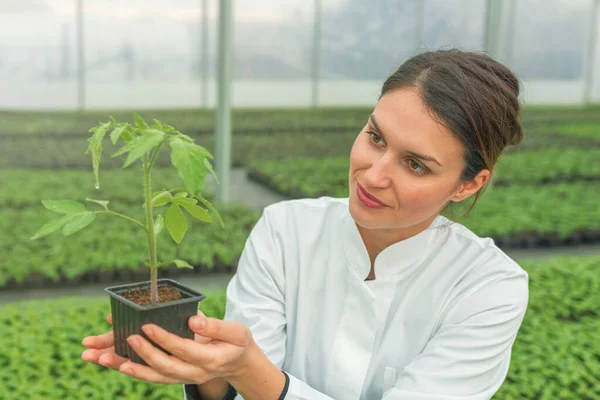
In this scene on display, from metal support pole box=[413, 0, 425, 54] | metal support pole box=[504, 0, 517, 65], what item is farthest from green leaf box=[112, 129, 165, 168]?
metal support pole box=[504, 0, 517, 65]

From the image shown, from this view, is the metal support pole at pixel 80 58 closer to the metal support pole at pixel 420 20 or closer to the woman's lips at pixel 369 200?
the metal support pole at pixel 420 20

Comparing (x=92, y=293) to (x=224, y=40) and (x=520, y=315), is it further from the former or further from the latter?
(x=520, y=315)

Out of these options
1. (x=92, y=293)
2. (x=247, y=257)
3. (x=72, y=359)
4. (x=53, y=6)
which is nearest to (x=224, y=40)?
(x=53, y=6)

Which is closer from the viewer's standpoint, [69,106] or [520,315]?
[520,315]

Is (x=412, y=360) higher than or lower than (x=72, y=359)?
higher

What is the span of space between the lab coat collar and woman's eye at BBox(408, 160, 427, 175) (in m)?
0.23

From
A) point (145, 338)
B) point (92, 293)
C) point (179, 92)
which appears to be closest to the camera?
point (145, 338)

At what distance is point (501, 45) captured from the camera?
5.58 m

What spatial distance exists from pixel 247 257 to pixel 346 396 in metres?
0.38

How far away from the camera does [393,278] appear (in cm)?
150

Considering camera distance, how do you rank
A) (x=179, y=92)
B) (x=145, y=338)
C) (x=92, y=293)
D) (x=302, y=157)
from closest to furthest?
(x=145, y=338) → (x=92, y=293) → (x=179, y=92) → (x=302, y=157)

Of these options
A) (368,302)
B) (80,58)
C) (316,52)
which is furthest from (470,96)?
(316,52)

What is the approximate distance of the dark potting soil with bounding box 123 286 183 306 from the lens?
111 cm

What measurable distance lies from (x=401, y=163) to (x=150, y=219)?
494mm
